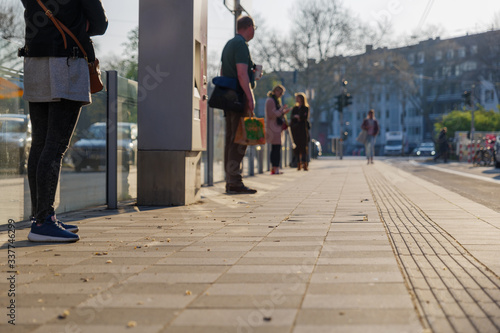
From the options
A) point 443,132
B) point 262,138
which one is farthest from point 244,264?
point 443,132

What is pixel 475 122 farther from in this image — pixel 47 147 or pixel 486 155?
pixel 47 147

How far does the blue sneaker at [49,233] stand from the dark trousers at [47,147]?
2.0 inches

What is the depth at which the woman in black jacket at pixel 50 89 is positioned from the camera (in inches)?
214

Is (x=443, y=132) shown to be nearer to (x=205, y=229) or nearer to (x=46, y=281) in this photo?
(x=205, y=229)

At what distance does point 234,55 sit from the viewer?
10.5m

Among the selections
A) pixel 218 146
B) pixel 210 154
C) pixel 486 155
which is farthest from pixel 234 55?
pixel 486 155

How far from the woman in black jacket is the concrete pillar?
3262mm

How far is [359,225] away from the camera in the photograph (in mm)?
6543

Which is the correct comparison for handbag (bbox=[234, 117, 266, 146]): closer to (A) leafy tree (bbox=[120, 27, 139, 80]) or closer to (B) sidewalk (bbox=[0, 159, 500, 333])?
(B) sidewalk (bbox=[0, 159, 500, 333])

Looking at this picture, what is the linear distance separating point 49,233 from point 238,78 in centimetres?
553

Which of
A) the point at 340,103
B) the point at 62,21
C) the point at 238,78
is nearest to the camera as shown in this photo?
the point at 62,21

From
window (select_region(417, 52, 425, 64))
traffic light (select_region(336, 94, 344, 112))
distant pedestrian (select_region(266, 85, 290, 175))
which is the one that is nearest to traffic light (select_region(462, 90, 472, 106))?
traffic light (select_region(336, 94, 344, 112))

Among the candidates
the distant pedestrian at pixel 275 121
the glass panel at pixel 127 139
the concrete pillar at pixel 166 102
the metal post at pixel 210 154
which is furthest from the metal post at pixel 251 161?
the concrete pillar at pixel 166 102

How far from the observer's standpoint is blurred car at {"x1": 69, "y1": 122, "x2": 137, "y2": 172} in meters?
8.33
